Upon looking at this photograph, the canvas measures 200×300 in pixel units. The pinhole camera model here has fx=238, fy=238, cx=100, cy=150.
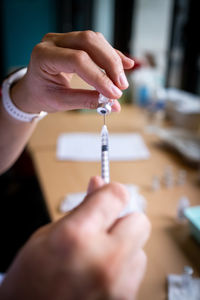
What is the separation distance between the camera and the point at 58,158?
3.68 ft

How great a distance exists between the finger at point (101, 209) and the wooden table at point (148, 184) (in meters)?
0.31

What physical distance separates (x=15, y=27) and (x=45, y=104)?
139 inches

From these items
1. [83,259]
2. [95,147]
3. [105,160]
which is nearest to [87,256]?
[83,259]

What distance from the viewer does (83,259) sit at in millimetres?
264

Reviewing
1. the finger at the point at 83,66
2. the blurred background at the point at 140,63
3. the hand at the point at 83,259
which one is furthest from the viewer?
the blurred background at the point at 140,63

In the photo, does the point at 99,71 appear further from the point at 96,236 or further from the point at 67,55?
the point at 96,236

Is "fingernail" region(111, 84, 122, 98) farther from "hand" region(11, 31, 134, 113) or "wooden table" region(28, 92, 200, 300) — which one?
"wooden table" region(28, 92, 200, 300)

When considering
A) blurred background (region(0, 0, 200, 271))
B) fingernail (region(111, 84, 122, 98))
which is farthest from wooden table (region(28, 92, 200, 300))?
fingernail (region(111, 84, 122, 98))

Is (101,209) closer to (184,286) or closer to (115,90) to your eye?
(115,90)

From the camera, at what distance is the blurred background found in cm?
154

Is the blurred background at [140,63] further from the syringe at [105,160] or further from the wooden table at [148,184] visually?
the syringe at [105,160]

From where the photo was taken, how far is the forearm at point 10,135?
2.29ft

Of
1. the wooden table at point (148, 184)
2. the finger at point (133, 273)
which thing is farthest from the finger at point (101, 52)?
the wooden table at point (148, 184)

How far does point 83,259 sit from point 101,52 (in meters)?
0.39
